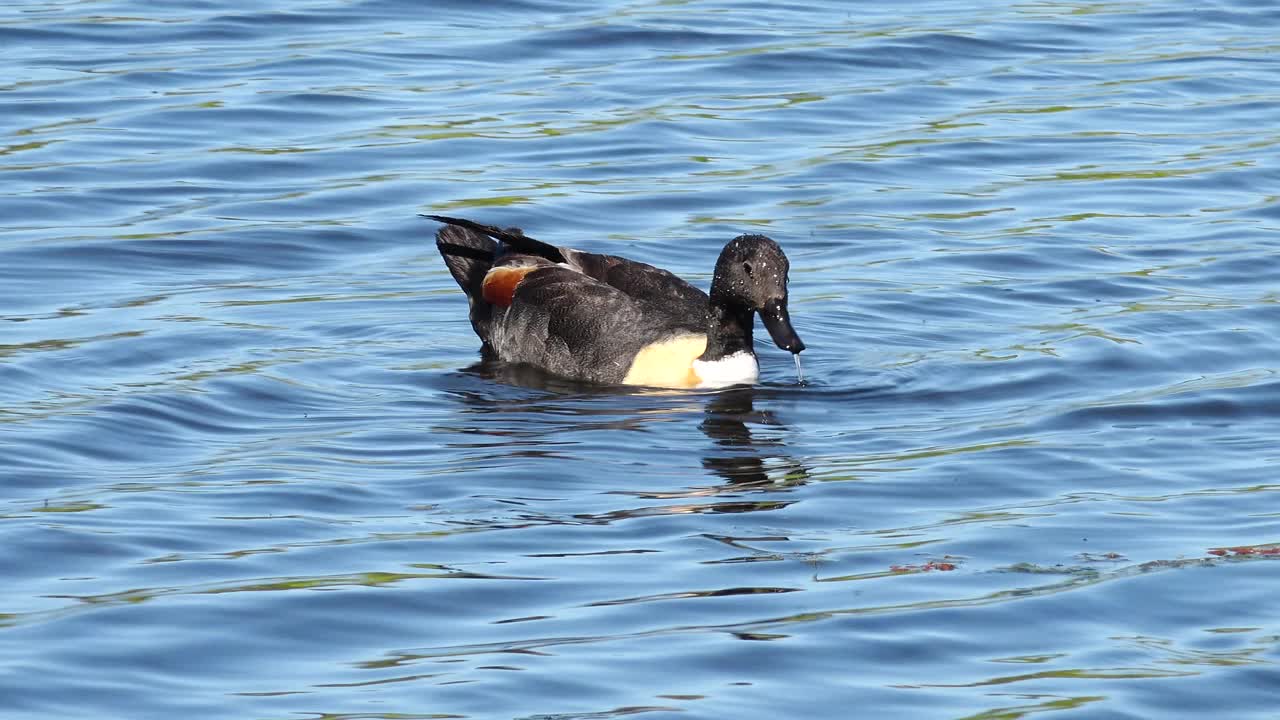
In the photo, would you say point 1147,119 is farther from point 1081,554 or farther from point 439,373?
point 1081,554

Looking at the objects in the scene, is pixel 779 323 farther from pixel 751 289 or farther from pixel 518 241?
pixel 518 241

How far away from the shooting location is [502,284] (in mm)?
12234

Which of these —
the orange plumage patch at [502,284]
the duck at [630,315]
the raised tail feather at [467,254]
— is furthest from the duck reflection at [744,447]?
the raised tail feather at [467,254]

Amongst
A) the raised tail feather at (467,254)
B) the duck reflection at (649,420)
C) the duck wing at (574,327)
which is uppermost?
the raised tail feather at (467,254)

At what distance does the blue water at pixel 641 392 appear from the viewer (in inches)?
273

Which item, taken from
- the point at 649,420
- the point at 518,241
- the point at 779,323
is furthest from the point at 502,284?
the point at 649,420

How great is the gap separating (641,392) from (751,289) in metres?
0.80

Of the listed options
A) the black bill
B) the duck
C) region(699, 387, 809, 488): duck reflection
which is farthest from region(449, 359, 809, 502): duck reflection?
the black bill

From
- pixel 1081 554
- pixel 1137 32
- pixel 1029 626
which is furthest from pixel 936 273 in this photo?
pixel 1137 32

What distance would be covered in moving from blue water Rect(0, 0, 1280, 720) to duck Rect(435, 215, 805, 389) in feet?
0.75

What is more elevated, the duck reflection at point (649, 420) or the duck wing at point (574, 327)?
the duck wing at point (574, 327)

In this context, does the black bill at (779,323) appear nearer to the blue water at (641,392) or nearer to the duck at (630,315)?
the duck at (630,315)

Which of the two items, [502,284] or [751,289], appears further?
[502,284]

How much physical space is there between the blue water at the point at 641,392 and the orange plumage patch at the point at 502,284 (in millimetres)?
355
